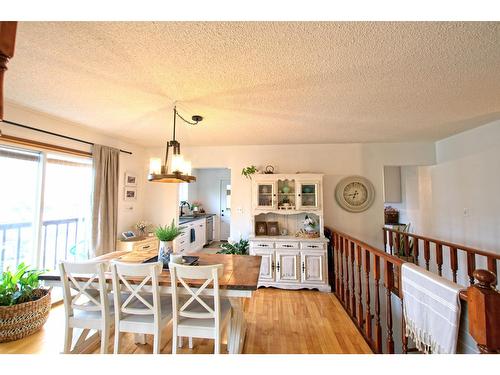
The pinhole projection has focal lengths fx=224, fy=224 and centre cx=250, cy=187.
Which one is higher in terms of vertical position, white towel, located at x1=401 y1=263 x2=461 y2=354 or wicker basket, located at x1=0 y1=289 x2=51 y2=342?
white towel, located at x1=401 y1=263 x2=461 y2=354

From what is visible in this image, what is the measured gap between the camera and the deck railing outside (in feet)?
8.02

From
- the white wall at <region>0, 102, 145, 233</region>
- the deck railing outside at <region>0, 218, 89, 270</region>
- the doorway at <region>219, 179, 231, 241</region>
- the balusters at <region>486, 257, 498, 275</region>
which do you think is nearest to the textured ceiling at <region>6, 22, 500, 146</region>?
the white wall at <region>0, 102, 145, 233</region>

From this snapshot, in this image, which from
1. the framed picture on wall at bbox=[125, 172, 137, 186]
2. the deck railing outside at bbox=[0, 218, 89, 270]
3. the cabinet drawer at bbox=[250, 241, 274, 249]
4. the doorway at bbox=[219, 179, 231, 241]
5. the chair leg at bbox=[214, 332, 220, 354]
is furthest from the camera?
the doorway at bbox=[219, 179, 231, 241]

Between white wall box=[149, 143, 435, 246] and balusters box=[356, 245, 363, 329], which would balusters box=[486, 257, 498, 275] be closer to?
balusters box=[356, 245, 363, 329]

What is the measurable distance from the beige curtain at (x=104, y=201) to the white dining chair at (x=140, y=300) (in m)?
1.89

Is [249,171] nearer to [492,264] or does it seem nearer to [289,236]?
[289,236]

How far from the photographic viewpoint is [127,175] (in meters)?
3.99

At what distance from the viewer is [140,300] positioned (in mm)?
1734

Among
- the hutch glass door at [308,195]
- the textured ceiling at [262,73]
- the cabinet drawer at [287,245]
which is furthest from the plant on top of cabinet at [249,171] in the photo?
the cabinet drawer at [287,245]

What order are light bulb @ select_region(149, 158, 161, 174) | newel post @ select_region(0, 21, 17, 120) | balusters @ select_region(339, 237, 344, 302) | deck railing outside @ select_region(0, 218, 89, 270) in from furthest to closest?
balusters @ select_region(339, 237, 344, 302) < deck railing outside @ select_region(0, 218, 89, 270) < light bulb @ select_region(149, 158, 161, 174) < newel post @ select_region(0, 21, 17, 120)

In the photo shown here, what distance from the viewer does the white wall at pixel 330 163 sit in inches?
152

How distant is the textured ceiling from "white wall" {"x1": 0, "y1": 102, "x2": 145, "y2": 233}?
0.79 feet
